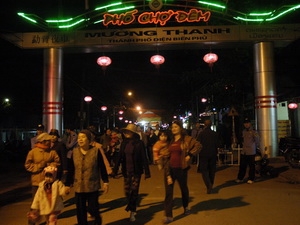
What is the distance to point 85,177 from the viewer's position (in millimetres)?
5891

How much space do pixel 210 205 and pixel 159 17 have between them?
9.52m

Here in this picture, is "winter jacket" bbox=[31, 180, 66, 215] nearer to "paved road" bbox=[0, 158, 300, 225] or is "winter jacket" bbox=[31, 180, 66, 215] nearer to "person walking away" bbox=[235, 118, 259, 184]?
"paved road" bbox=[0, 158, 300, 225]

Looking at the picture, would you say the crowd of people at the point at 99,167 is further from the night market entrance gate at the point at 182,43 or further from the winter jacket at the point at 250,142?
the night market entrance gate at the point at 182,43

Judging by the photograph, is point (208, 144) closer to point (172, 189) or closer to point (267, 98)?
point (172, 189)

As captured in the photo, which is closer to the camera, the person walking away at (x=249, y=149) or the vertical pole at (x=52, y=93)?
the person walking away at (x=249, y=149)

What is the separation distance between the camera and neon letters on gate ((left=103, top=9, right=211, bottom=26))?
610 inches

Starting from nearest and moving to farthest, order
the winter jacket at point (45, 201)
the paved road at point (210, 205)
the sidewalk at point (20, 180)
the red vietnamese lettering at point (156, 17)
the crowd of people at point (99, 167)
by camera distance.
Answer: the winter jacket at point (45, 201), the crowd of people at point (99, 167), the paved road at point (210, 205), the sidewalk at point (20, 180), the red vietnamese lettering at point (156, 17)

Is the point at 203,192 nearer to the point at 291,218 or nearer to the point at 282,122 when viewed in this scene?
the point at 291,218

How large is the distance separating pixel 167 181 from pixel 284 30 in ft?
36.6

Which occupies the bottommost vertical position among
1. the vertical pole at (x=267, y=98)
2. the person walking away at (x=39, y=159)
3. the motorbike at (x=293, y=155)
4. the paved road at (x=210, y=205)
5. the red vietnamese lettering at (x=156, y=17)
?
the paved road at (x=210, y=205)

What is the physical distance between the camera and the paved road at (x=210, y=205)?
7.13 m

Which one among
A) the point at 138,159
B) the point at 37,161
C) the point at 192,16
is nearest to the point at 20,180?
the point at 138,159

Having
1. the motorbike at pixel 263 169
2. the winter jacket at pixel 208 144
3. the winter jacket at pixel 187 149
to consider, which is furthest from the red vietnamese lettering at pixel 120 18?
the winter jacket at pixel 187 149

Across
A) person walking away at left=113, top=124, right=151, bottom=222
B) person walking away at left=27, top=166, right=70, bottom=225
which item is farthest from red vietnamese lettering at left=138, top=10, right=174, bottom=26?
person walking away at left=27, top=166, right=70, bottom=225
